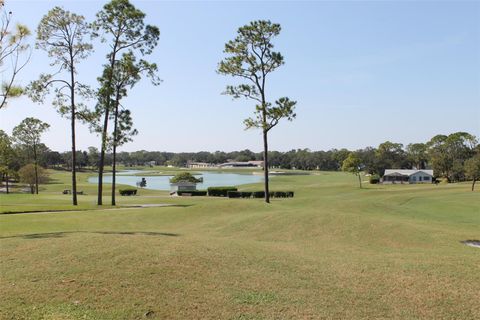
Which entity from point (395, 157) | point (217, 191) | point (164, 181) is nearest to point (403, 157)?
point (395, 157)

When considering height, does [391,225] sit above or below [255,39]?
below

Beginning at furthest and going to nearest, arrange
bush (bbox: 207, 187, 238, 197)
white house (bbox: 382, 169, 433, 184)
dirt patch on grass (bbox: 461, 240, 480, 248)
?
white house (bbox: 382, 169, 433, 184)
bush (bbox: 207, 187, 238, 197)
dirt patch on grass (bbox: 461, 240, 480, 248)

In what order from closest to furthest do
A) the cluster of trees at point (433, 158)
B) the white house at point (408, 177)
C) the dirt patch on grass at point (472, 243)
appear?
the dirt patch on grass at point (472, 243) → the cluster of trees at point (433, 158) → the white house at point (408, 177)

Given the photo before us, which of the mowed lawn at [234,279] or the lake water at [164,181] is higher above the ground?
the mowed lawn at [234,279]

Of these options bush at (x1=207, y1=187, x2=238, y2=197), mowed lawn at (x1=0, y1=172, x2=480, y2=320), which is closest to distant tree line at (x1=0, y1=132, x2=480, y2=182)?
bush at (x1=207, y1=187, x2=238, y2=197)

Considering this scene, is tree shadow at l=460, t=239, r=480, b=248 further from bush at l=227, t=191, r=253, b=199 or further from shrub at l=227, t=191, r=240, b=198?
shrub at l=227, t=191, r=240, b=198

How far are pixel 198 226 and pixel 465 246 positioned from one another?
1227cm

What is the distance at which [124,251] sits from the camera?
11.7 meters

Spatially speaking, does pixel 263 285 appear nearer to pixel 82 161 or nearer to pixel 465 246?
pixel 465 246

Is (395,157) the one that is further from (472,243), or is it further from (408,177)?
(472,243)

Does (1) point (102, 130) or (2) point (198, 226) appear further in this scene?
(1) point (102, 130)

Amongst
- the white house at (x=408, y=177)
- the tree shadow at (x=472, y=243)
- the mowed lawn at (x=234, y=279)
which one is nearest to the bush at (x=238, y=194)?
the mowed lawn at (x=234, y=279)

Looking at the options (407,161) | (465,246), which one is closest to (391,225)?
(465,246)

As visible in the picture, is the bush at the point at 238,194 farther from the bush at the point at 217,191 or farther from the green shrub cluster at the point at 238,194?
the bush at the point at 217,191
